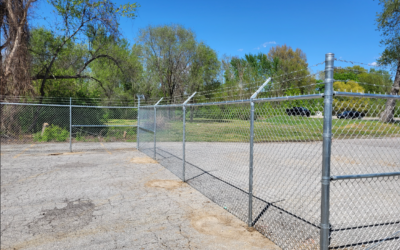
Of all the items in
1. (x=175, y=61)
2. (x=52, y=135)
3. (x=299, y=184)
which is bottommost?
(x=299, y=184)

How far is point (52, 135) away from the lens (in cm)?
1419

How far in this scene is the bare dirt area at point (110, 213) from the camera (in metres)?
3.53

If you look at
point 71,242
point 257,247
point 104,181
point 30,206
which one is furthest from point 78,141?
point 257,247

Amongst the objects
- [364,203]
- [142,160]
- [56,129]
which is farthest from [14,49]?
[364,203]

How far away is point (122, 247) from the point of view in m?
3.38

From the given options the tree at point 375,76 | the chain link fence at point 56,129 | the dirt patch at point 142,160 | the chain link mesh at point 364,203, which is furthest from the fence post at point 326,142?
the chain link fence at point 56,129

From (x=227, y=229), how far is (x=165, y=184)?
270 centimetres

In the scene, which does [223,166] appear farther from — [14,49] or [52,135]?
[14,49]

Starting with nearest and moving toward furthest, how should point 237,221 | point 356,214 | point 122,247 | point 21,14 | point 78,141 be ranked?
point 122,247, point 237,221, point 356,214, point 21,14, point 78,141

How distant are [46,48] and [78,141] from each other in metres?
6.07

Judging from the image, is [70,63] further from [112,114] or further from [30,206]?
[30,206]

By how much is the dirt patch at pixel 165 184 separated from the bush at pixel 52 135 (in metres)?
10.1

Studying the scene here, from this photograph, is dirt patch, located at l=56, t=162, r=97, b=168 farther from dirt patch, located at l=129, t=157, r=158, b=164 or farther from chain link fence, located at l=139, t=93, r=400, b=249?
chain link fence, located at l=139, t=93, r=400, b=249

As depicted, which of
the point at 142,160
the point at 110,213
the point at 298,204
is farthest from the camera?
the point at 142,160
